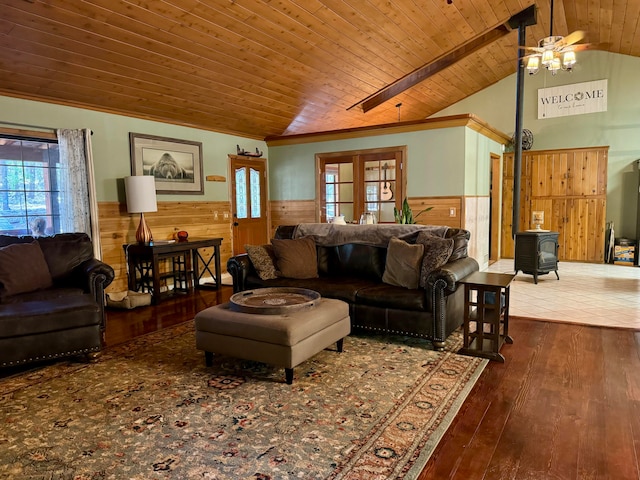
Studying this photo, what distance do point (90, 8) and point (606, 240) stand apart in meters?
8.52

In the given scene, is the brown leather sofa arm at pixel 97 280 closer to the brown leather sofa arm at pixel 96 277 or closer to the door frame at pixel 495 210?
the brown leather sofa arm at pixel 96 277

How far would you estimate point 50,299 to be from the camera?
347cm

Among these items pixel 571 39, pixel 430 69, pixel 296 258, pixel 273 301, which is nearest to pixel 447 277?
pixel 273 301

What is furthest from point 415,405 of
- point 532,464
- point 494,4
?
point 494,4

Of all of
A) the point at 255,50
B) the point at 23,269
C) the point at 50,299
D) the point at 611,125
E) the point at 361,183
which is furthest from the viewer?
the point at 611,125

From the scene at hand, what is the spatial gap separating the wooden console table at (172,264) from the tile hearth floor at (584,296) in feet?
12.7

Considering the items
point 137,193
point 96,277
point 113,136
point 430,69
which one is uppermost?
point 430,69

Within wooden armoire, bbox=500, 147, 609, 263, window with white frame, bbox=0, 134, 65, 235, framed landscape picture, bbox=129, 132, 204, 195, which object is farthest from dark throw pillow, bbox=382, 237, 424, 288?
wooden armoire, bbox=500, 147, 609, 263

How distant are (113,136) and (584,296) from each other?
6003 millimetres

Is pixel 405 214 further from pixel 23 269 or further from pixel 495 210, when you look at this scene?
pixel 23 269

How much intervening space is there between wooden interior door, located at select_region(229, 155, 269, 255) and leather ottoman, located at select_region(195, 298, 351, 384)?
4111 mm

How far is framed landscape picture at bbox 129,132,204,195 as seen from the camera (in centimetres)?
556

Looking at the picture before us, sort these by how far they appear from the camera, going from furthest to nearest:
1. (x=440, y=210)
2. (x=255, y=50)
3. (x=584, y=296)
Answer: (x=440, y=210)
(x=584, y=296)
(x=255, y=50)

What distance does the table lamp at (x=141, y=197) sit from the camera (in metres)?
5.12
